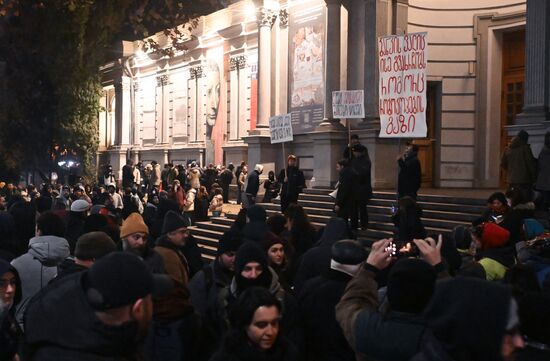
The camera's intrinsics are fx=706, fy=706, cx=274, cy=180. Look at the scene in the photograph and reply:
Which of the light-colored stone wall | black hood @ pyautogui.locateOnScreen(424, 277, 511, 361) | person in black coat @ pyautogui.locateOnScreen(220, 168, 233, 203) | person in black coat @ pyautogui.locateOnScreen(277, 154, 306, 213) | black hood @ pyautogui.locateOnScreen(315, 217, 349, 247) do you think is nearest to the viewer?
black hood @ pyautogui.locateOnScreen(424, 277, 511, 361)

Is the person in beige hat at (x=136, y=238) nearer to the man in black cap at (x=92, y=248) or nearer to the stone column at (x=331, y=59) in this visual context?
the man in black cap at (x=92, y=248)

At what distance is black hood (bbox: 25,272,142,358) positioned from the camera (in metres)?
2.60

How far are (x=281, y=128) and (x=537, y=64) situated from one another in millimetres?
6442

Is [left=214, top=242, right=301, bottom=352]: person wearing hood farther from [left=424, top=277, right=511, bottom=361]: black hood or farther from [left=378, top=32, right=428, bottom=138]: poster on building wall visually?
[left=378, top=32, right=428, bottom=138]: poster on building wall

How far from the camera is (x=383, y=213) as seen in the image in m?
14.9

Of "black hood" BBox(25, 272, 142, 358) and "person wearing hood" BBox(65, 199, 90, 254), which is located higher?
"black hood" BBox(25, 272, 142, 358)

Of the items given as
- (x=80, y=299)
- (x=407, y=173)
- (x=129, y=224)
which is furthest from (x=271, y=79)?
(x=80, y=299)

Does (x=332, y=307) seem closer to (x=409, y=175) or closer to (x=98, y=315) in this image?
(x=98, y=315)

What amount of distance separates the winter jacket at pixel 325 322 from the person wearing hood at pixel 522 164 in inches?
326

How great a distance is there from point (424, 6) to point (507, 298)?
17540mm

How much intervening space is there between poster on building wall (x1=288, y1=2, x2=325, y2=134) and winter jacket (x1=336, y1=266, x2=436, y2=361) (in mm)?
16847

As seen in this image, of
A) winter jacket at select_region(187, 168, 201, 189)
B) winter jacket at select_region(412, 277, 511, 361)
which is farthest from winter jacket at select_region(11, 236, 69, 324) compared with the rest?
winter jacket at select_region(187, 168, 201, 189)

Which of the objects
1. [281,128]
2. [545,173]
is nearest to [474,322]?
[545,173]

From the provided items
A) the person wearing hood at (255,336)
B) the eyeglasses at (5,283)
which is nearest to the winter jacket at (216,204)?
the eyeglasses at (5,283)
